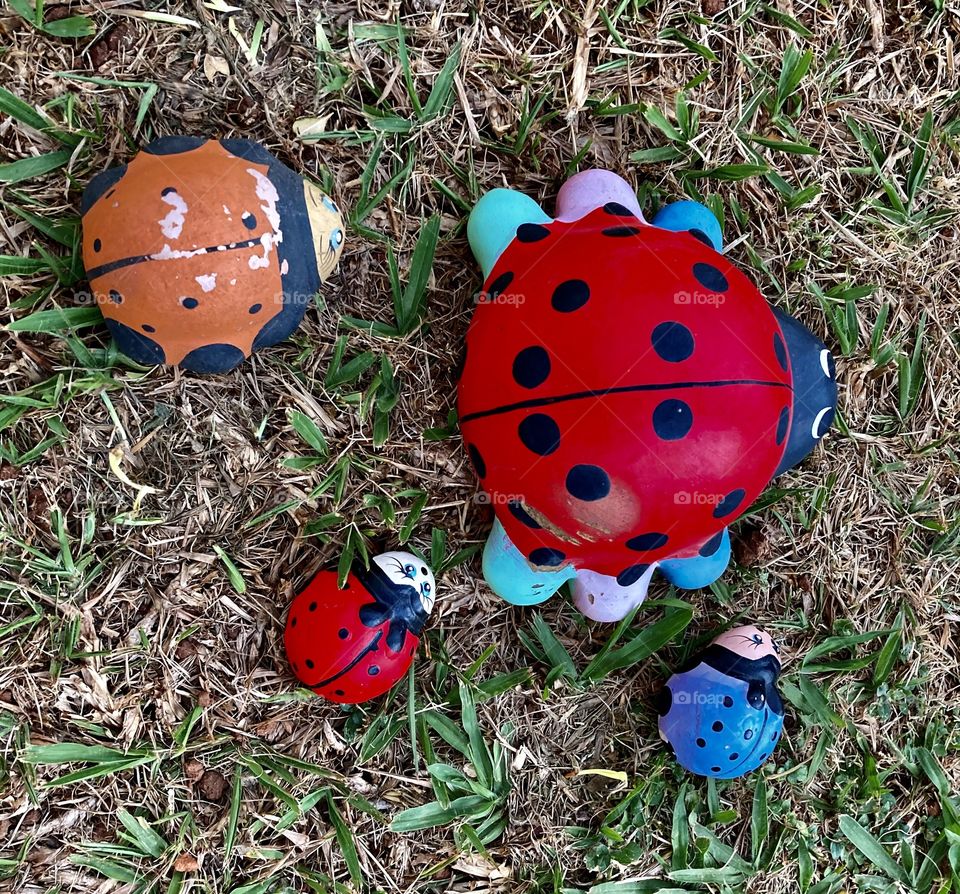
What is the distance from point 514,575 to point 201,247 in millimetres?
1149

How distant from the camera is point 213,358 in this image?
199 cm

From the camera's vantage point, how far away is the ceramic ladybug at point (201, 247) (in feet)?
5.84

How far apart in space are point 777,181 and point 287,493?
1.74 metres

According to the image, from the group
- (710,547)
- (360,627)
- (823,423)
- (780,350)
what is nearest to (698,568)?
(710,547)

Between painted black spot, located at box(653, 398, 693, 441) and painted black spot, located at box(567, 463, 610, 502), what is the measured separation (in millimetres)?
144

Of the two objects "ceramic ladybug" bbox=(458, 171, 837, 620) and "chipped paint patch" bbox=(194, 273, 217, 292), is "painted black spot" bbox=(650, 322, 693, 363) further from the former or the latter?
"chipped paint patch" bbox=(194, 273, 217, 292)

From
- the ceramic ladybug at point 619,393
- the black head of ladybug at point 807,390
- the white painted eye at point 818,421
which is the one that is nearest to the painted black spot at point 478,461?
the ceramic ladybug at point 619,393

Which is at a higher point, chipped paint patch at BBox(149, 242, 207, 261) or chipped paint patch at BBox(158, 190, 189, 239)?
chipped paint patch at BBox(158, 190, 189, 239)

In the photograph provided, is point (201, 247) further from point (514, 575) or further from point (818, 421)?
point (818, 421)

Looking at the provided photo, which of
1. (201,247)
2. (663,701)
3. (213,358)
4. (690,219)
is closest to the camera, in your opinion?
(201,247)

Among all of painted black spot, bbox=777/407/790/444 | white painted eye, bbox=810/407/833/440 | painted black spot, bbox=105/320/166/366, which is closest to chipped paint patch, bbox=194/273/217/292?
painted black spot, bbox=105/320/166/366

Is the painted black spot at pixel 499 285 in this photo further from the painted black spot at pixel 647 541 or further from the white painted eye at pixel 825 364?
the white painted eye at pixel 825 364

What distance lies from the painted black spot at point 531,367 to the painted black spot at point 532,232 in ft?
1.21

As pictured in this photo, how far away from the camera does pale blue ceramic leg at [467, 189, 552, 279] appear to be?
223 cm
